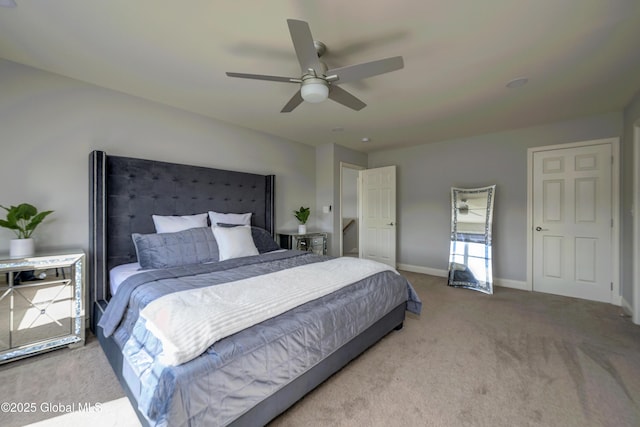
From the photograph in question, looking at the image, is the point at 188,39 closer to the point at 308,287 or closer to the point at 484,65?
the point at 308,287

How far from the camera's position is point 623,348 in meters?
2.26

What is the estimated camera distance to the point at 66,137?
8.19 ft

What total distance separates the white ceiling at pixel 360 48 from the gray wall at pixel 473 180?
0.55 meters

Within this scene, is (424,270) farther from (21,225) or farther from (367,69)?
(21,225)

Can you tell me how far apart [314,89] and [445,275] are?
4.03 meters

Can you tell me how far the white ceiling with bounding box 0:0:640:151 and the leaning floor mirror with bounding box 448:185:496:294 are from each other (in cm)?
140

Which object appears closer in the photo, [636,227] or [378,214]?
[636,227]

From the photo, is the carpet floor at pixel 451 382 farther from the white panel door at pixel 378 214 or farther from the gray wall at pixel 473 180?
the white panel door at pixel 378 214

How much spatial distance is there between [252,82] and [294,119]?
1050 millimetres

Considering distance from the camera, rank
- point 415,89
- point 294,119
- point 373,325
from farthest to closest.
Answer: point 294,119, point 415,89, point 373,325

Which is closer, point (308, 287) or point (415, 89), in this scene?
point (308, 287)

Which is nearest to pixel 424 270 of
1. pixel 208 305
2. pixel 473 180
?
pixel 473 180

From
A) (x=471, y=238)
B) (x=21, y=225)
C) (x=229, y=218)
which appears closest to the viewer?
(x=21, y=225)

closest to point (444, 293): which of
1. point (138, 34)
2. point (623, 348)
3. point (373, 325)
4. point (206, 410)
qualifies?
point (623, 348)
